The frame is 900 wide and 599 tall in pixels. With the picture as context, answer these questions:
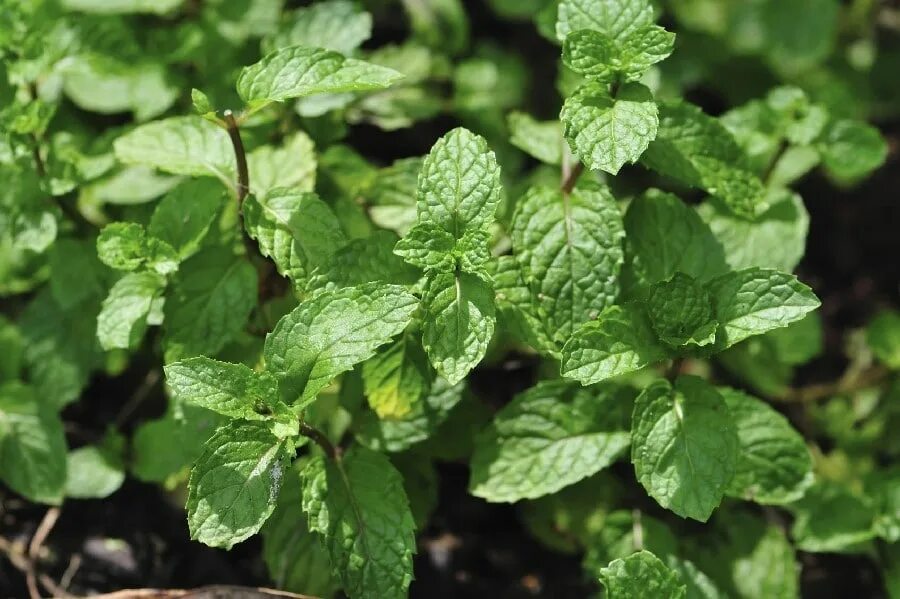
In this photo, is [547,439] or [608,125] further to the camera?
[547,439]

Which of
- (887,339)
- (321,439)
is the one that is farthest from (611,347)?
(887,339)

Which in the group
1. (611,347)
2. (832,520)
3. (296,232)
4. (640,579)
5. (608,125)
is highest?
(608,125)

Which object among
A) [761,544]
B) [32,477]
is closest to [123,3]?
[32,477]

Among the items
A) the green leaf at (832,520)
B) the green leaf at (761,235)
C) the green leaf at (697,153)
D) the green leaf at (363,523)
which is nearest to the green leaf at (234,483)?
the green leaf at (363,523)

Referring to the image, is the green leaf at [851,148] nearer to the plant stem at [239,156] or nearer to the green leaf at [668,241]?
the green leaf at [668,241]

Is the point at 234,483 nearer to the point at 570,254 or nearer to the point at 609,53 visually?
→ the point at 570,254

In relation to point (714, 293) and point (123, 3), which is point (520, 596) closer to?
point (714, 293)

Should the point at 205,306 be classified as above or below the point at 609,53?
below
